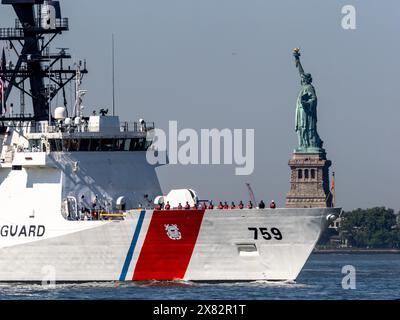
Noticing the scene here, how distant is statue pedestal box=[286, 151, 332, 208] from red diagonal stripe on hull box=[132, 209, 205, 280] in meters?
138

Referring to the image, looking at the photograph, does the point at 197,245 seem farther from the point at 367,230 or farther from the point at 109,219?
the point at 367,230

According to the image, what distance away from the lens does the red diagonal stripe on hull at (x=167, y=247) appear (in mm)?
40875

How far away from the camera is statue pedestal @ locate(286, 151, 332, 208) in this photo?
18025 centimetres

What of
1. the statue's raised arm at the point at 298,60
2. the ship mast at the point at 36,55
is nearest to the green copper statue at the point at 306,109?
the statue's raised arm at the point at 298,60

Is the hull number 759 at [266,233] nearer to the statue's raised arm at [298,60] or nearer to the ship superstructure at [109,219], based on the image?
the ship superstructure at [109,219]

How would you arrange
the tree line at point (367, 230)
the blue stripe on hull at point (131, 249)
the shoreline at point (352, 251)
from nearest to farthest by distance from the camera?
the blue stripe on hull at point (131, 249) < the shoreline at point (352, 251) < the tree line at point (367, 230)

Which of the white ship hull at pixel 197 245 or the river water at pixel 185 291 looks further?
the white ship hull at pixel 197 245

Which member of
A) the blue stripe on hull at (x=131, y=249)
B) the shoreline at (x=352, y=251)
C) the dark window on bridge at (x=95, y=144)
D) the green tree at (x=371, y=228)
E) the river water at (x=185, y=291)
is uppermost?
the dark window on bridge at (x=95, y=144)

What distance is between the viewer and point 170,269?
136 feet

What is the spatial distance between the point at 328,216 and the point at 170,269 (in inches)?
256

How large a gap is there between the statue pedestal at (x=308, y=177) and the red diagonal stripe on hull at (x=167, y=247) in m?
138

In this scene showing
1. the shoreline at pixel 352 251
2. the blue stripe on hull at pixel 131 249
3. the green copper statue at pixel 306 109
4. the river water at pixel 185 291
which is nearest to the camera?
the river water at pixel 185 291

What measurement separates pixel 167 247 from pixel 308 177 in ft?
472
